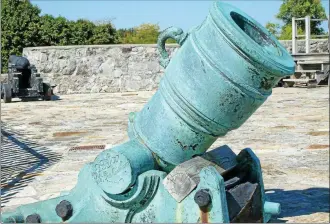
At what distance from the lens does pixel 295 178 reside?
476cm

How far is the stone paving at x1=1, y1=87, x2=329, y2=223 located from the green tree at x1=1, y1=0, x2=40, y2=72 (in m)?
7.77

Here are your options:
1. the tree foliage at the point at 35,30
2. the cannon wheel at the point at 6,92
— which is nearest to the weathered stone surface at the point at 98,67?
the cannon wheel at the point at 6,92

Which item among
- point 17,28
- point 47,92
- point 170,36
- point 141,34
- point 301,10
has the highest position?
point 170,36

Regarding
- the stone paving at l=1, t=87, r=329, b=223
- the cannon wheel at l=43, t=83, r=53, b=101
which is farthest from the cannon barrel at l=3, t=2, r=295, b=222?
the cannon wheel at l=43, t=83, r=53, b=101

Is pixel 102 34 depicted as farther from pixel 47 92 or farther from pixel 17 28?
pixel 47 92

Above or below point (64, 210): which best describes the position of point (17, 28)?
below

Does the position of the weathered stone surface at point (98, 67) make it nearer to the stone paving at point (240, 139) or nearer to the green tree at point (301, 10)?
the stone paving at point (240, 139)

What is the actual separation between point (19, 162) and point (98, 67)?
9168mm

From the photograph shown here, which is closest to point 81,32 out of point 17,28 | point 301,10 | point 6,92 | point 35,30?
point 35,30

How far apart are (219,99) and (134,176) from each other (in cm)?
55

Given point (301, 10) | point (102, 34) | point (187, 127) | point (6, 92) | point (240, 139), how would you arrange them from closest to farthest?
1. point (187, 127)
2. point (240, 139)
3. point (6, 92)
4. point (102, 34)
5. point (301, 10)

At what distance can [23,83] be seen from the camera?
13219mm

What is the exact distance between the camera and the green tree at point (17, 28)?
20.5 meters

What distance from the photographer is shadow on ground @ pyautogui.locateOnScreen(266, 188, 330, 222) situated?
381 cm
